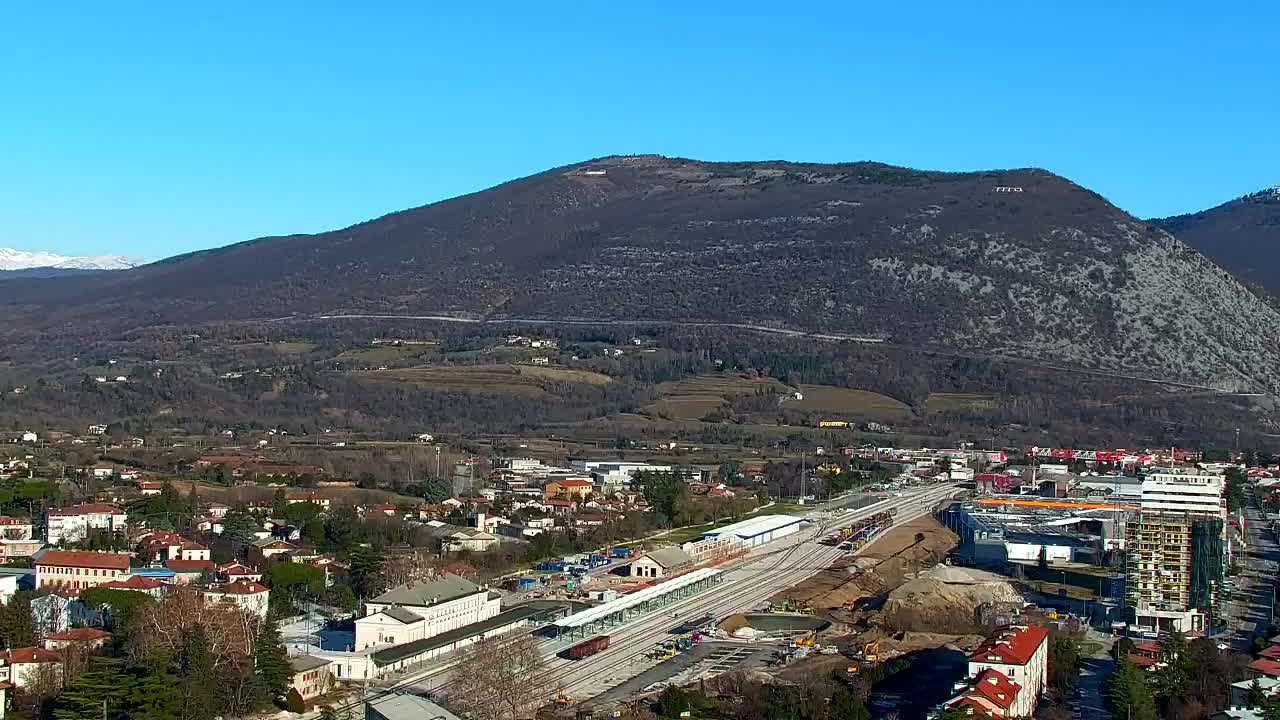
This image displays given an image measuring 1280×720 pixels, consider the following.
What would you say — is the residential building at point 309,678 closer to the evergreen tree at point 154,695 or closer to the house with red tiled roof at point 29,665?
the evergreen tree at point 154,695

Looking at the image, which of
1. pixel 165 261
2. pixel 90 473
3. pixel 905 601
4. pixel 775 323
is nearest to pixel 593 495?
pixel 90 473

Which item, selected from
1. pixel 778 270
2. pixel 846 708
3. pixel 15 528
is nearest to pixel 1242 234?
pixel 778 270

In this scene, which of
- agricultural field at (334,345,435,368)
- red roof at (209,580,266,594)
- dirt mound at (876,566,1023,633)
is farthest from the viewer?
agricultural field at (334,345,435,368)

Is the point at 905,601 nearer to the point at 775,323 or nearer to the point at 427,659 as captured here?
the point at 427,659

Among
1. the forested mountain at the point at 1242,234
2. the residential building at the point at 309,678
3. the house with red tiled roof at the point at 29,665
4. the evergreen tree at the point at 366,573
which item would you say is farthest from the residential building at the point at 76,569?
the forested mountain at the point at 1242,234

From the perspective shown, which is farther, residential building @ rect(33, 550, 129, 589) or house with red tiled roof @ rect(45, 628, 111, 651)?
residential building @ rect(33, 550, 129, 589)

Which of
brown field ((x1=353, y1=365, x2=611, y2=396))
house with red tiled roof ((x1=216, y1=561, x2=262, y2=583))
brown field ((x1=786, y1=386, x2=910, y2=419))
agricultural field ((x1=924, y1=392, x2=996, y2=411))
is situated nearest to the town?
house with red tiled roof ((x1=216, y1=561, x2=262, y2=583))

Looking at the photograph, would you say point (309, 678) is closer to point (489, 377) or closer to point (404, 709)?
point (404, 709)

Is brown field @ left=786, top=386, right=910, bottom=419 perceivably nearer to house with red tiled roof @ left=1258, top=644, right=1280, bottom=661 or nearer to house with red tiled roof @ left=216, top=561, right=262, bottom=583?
house with red tiled roof @ left=216, top=561, right=262, bottom=583
